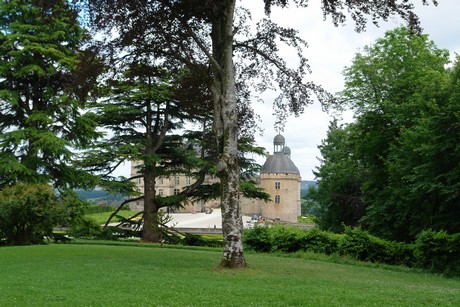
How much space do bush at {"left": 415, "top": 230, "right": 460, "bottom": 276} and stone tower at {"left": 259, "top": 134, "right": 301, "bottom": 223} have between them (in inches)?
2449

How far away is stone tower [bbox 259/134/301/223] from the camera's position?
79188mm

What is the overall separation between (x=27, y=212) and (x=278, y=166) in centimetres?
6409

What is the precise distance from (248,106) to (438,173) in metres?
8.46

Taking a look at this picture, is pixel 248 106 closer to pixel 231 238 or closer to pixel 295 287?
pixel 231 238

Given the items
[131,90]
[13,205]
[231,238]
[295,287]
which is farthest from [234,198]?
[131,90]

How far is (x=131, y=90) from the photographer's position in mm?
28062

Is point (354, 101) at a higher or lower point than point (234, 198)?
higher

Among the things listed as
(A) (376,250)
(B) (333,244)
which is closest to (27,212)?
(B) (333,244)

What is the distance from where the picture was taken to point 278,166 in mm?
81438

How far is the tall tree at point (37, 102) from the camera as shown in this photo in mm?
21906

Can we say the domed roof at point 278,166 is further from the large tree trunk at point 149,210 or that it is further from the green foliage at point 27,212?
the green foliage at point 27,212

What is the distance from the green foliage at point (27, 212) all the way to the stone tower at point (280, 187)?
2354 inches

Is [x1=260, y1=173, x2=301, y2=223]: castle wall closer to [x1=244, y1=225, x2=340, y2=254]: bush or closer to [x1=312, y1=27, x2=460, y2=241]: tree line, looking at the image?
[x1=312, y1=27, x2=460, y2=241]: tree line

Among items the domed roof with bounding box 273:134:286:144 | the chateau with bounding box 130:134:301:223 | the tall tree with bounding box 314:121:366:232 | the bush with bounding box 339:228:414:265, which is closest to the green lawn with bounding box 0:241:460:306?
the bush with bounding box 339:228:414:265
